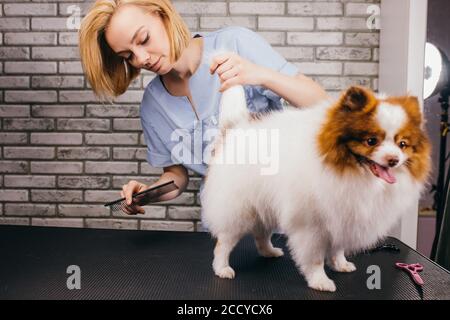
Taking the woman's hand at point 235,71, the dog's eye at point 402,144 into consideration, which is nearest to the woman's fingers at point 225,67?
the woman's hand at point 235,71

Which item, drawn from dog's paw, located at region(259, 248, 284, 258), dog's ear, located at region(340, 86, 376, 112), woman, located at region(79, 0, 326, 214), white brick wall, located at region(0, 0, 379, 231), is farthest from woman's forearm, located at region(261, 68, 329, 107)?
dog's paw, located at region(259, 248, 284, 258)

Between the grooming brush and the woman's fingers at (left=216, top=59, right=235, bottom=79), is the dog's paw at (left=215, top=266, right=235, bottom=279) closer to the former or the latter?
the grooming brush

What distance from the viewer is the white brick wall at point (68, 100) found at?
43.7 inches

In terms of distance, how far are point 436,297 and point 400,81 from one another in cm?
51

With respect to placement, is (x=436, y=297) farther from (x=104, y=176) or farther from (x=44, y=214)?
(x=44, y=214)

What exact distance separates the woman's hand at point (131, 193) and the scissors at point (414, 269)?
25.6 inches

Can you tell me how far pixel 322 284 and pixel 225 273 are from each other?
0.21 meters

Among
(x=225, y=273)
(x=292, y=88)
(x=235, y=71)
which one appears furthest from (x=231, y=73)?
(x=225, y=273)

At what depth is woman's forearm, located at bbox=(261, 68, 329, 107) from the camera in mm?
1001

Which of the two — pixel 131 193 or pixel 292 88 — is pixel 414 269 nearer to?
pixel 292 88

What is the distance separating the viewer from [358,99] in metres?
0.74

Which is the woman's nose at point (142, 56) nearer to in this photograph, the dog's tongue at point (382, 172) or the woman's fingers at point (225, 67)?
the woman's fingers at point (225, 67)

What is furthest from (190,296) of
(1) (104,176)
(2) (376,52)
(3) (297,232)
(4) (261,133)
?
(2) (376,52)

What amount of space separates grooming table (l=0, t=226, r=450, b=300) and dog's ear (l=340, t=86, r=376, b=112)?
354 mm
